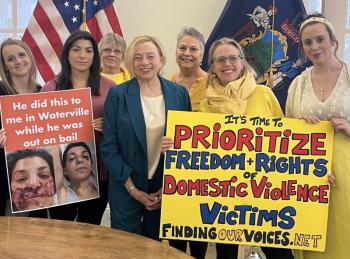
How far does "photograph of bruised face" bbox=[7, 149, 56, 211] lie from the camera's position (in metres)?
2.47

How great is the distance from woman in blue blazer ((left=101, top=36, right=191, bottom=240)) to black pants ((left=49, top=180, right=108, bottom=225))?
0.94 feet

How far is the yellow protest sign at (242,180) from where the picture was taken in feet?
7.56

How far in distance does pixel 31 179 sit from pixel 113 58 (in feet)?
3.76

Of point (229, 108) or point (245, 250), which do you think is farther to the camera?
point (245, 250)

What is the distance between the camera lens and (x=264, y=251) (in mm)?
2500

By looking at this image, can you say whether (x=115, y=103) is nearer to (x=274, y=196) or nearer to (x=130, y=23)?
(x=274, y=196)

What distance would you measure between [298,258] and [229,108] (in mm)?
910

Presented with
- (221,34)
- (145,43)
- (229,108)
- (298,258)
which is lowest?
(298,258)

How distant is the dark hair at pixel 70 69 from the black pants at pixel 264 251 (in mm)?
1171

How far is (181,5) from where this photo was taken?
4258mm

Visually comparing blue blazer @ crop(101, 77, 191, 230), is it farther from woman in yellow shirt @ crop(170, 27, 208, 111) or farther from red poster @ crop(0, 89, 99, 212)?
woman in yellow shirt @ crop(170, 27, 208, 111)

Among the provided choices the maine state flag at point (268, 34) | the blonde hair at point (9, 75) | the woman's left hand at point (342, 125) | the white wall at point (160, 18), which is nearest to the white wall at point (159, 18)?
the white wall at point (160, 18)

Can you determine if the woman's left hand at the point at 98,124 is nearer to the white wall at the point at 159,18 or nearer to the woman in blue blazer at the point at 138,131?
the woman in blue blazer at the point at 138,131

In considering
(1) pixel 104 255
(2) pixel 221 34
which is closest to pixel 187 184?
(1) pixel 104 255
